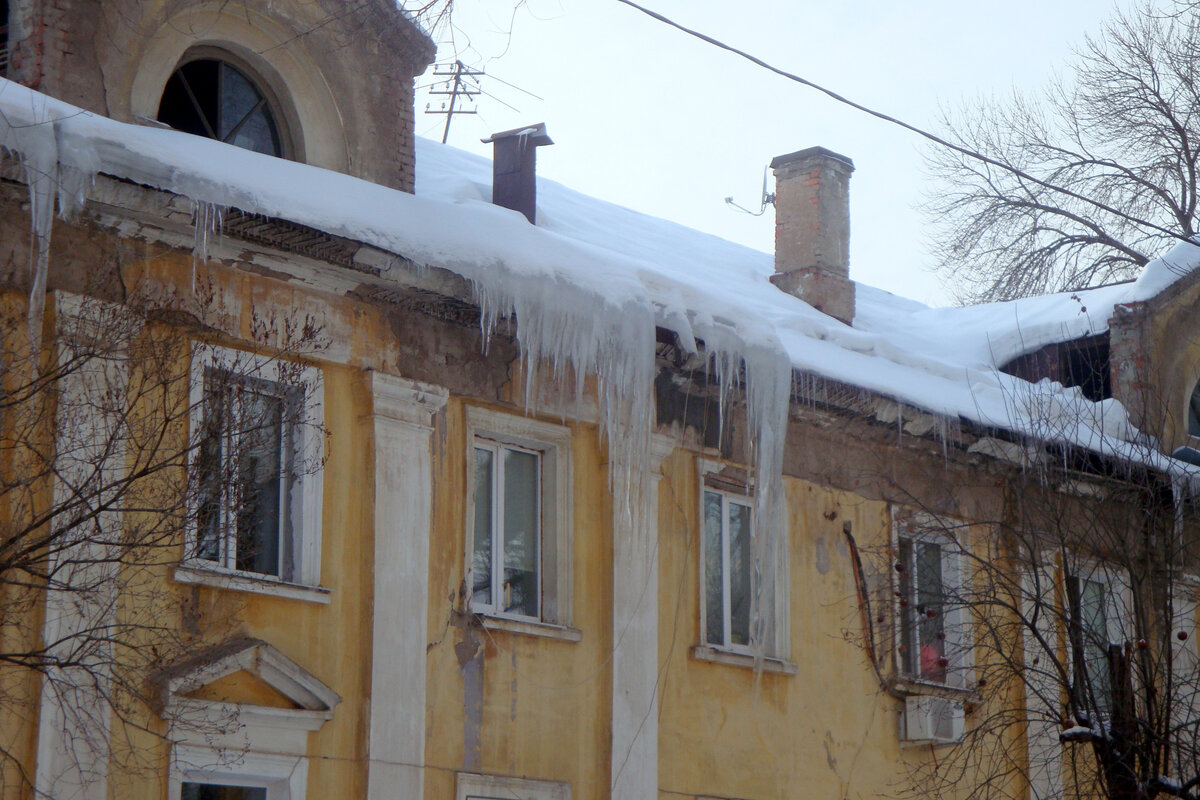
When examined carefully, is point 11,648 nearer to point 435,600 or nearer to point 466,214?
point 435,600

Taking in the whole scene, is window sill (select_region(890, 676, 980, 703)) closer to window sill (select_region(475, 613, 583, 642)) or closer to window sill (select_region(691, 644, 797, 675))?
window sill (select_region(691, 644, 797, 675))

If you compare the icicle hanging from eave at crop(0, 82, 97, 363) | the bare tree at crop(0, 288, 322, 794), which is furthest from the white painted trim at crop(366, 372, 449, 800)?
the icicle hanging from eave at crop(0, 82, 97, 363)

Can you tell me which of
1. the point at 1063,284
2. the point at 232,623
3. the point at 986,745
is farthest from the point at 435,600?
the point at 1063,284

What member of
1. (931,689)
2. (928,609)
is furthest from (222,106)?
(931,689)

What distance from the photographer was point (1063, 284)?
20.8 metres

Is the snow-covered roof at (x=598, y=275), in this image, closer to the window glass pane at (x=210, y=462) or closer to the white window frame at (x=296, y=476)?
the white window frame at (x=296, y=476)

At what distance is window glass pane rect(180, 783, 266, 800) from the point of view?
8.35m

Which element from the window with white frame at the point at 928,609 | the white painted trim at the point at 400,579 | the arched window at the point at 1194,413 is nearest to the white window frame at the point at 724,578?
the window with white frame at the point at 928,609

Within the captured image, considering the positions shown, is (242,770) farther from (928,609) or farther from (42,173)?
(928,609)

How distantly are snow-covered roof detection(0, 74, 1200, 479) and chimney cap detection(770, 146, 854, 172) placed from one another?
40.1 inches

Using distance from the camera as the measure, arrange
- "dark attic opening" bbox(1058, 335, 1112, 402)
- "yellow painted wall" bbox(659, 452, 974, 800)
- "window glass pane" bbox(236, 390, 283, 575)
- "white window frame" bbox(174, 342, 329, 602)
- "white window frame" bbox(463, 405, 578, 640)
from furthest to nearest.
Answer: "dark attic opening" bbox(1058, 335, 1112, 402)
"yellow painted wall" bbox(659, 452, 974, 800)
"white window frame" bbox(463, 405, 578, 640)
"window glass pane" bbox(236, 390, 283, 575)
"white window frame" bbox(174, 342, 329, 602)

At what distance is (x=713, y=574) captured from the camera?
37.8ft

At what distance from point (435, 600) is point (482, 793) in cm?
110

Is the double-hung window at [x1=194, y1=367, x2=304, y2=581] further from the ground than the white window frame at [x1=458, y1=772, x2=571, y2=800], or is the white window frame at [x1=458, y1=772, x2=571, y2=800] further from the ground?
the double-hung window at [x1=194, y1=367, x2=304, y2=581]
